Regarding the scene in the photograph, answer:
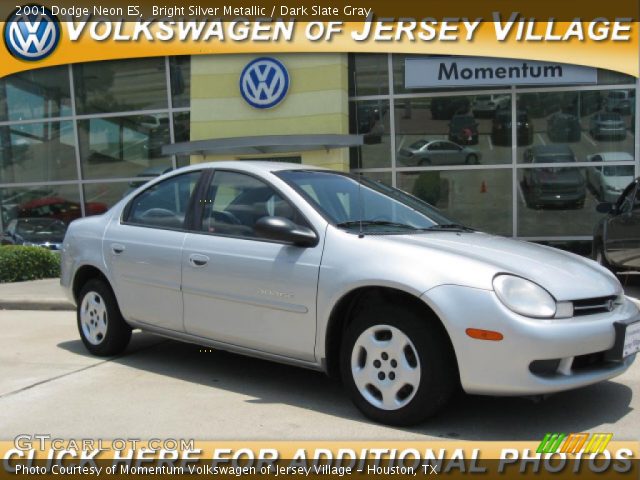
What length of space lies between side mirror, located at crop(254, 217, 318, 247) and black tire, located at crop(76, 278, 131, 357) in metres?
1.91

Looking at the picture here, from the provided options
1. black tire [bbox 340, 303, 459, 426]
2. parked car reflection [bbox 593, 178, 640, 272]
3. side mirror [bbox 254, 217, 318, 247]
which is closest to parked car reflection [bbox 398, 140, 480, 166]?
parked car reflection [bbox 593, 178, 640, 272]

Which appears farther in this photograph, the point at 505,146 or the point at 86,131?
the point at 86,131

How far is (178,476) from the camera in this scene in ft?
11.7

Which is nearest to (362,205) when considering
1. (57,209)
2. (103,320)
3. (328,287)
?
(328,287)

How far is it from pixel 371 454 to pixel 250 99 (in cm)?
1080

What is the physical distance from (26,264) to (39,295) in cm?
219

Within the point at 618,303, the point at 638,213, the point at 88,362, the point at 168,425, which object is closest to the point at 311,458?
the point at 168,425

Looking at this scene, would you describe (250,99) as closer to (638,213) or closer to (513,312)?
(638,213)

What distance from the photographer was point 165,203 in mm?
5578

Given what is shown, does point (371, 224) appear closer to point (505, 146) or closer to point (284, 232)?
point (284, 232)

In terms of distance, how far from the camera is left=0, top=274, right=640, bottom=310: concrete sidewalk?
345 inches

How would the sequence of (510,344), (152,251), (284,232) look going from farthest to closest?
(152,251)
(284,232)
(510,344)

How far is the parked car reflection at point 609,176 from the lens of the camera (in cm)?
1287

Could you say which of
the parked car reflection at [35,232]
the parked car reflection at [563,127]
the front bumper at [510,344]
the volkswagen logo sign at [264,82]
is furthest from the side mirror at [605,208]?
the parked car reflection at [35,232]
